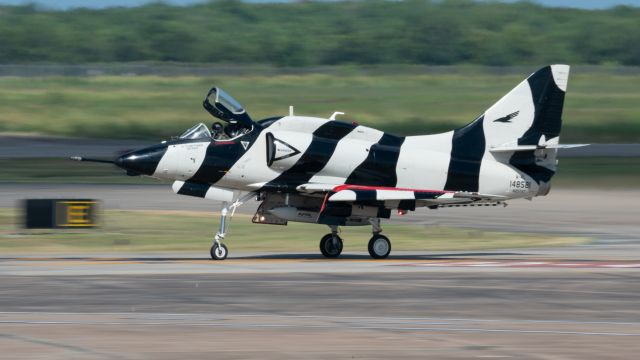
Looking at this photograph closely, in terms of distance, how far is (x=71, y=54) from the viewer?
131125 millimetres

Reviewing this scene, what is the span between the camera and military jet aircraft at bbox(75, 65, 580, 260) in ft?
76.0

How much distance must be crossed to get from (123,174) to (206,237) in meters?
22.5

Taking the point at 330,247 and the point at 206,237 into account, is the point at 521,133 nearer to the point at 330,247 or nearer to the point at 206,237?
the point at 330,247

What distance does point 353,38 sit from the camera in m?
132

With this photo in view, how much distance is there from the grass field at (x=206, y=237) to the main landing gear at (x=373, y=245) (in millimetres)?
2648

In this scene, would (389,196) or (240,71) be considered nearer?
(389,196)

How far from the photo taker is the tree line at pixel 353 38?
127m

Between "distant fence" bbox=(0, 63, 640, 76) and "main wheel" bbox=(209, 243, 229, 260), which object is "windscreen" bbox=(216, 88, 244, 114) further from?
"distant fence" bbox=(0, 63, 640, 76)

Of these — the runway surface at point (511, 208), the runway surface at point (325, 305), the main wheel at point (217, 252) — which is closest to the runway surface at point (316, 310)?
the runway surface at point (325, 305)

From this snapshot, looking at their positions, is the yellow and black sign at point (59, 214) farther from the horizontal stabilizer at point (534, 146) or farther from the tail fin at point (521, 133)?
the horizontal stabilizer at point (534, 146)

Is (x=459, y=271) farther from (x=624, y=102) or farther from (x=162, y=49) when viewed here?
(x=162, y=49)

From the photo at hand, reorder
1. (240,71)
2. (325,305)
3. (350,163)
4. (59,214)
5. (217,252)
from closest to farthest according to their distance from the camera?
(325,305) → (217,252) → (350,163) → (59,214) → (240,71)

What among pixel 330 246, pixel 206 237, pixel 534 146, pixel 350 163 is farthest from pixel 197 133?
pixel 534 146

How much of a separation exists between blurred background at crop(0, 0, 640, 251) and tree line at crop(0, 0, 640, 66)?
24 cm
